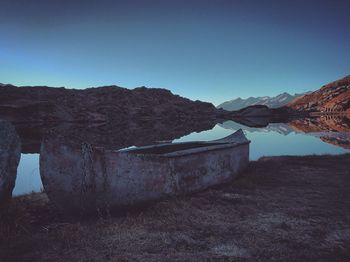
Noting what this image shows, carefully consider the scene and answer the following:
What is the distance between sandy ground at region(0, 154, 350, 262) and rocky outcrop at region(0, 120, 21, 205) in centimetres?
51

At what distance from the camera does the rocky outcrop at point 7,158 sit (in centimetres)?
651

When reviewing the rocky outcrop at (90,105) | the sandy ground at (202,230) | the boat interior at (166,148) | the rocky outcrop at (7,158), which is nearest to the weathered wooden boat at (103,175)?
the sandy ground at (202,230)

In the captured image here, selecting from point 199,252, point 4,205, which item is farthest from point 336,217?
point 4,205

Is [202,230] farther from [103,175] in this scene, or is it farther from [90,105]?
[90,105]

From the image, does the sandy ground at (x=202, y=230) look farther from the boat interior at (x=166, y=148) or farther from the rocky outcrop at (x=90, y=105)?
the rocky outcrop at (x=90, y=105)

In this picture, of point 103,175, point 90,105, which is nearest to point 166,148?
point 103,175

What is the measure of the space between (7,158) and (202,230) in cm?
446

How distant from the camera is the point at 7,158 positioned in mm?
6641

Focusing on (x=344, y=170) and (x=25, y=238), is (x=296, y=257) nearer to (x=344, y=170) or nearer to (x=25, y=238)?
(x=25, y=238)

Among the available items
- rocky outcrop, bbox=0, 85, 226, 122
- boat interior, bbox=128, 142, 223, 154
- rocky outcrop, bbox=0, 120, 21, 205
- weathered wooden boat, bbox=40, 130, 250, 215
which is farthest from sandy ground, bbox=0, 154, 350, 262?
rocky outcrop, bbox=0, 85, 226, 122

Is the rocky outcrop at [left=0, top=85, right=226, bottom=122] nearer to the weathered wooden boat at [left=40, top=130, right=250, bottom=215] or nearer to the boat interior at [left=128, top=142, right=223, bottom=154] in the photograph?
the boat interior at [left=128, top=142, right=223, bottom=154]

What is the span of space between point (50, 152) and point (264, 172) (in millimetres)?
7707

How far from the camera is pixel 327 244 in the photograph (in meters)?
4.99

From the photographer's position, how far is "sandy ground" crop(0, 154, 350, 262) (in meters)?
4.75
